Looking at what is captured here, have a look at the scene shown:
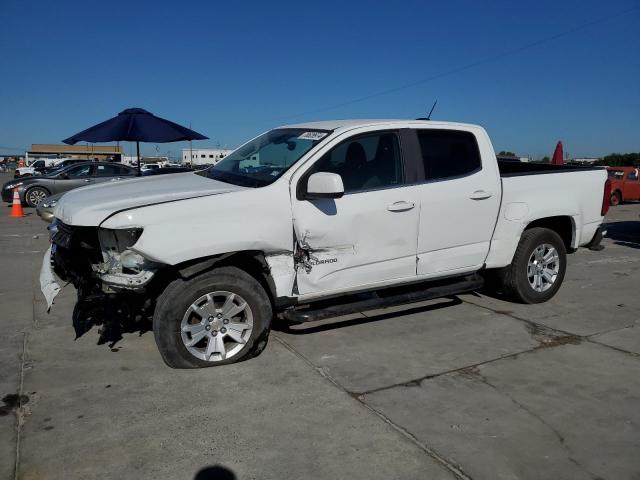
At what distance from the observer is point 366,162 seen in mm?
4754

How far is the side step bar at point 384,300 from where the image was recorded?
4.40 m

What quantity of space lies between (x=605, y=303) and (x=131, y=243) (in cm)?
510

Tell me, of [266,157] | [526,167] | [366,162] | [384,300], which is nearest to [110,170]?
[266,157]

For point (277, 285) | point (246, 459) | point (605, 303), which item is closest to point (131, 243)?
point (277, 285)

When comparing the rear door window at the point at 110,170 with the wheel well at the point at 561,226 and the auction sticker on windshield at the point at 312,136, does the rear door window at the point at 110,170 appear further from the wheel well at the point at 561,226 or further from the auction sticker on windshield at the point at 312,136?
the wheel well at the point at 561,226

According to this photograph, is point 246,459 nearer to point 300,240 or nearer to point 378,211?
point 300,240

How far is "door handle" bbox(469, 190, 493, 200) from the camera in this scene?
5.11 m

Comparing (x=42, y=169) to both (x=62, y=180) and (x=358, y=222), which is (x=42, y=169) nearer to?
(x=62, y=180)

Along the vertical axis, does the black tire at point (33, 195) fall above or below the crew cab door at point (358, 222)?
below

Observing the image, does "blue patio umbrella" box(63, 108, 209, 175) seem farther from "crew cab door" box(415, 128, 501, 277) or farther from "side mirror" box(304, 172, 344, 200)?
"side mirror" box(304, 172, 344, 200)

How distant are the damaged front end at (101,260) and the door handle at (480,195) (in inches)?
116

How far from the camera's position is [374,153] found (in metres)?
4.80

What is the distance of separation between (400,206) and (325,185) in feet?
2.87

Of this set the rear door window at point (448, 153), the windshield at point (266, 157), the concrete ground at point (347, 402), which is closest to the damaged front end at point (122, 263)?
the concrete ground at point (347, 402)
